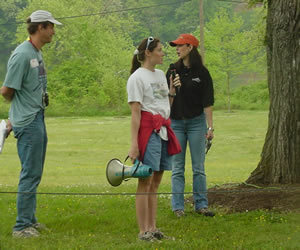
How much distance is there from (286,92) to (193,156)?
58.5 inches

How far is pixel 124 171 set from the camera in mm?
6078

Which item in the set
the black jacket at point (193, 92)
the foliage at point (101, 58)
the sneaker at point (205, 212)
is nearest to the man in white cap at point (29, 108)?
the black jacket at point (193, 92)

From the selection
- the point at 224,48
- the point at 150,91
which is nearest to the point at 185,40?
the point at 150,91

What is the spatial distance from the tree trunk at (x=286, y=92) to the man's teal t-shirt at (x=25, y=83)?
322 cm

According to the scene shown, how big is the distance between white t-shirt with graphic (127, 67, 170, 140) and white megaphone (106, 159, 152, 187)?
1.50 feet

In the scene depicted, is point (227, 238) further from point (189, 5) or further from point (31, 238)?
point (189, 5)

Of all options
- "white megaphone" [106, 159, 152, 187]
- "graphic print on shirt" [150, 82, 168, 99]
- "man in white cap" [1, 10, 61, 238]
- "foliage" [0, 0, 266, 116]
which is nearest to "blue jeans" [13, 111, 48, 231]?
"man in white cap" [1, 10, 61, 238]

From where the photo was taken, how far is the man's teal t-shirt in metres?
6.21

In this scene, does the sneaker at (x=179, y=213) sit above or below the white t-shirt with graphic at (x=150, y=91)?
below

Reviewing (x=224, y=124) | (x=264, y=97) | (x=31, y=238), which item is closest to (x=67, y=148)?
(x=224, y=124)

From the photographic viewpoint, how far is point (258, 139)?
31766 millimetres

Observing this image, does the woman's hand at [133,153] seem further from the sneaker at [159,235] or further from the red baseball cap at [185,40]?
the red baseball cap at [185,40]

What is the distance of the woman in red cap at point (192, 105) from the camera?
7.50m

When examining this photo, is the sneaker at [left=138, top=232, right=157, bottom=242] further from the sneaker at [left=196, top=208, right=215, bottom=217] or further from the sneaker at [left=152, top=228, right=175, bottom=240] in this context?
the sneaker at [left=196, top=208, right=215, bottom=217]
